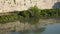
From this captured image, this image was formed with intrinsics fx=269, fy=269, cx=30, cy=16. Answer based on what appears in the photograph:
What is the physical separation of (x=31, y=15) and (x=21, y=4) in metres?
1.45

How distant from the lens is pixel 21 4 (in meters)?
16.7

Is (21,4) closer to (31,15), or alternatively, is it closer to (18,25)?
(31,15)

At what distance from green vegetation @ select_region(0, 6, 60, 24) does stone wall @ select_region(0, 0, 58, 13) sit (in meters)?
Result: 0.43

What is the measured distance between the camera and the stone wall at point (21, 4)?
1609cm

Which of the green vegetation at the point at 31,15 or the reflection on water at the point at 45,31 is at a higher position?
the green vegetation at the point at 31,15

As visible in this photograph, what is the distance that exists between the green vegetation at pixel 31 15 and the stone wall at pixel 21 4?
43 centimetres

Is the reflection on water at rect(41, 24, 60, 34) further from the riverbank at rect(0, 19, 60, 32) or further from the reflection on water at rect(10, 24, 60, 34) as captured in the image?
the riverbank at rect(0, 19, 60, 32)

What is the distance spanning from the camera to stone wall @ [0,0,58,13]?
1609 cm

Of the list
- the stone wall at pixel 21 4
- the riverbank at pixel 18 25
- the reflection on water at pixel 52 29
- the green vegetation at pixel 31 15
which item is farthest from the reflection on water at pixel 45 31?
the stone wall at pixel 21 4

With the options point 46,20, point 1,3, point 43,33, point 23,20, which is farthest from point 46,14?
point 43,33

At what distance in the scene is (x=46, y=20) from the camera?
15.3 metres

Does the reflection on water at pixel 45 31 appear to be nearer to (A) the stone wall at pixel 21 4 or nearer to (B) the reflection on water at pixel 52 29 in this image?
(B) the reflection on water at pixel 52 29

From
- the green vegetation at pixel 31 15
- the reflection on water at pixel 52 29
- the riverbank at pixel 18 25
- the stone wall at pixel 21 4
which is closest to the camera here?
the reflection on water at pixel 52 29

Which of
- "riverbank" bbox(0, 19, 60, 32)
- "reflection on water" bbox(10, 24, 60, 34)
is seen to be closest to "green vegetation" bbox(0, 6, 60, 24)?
A: "riverbank" bbox(0, 19, 60, 32)
